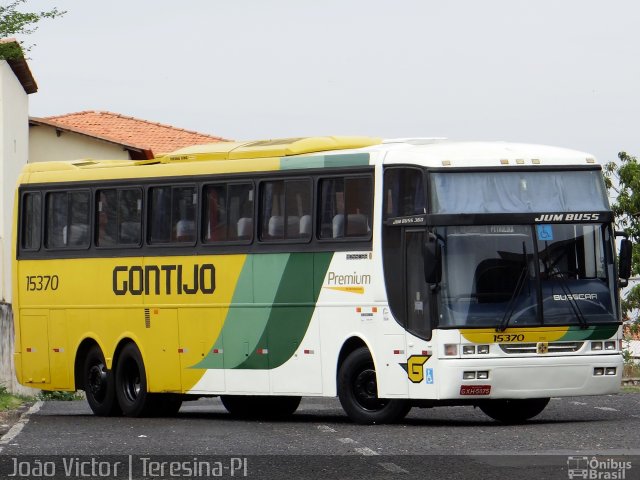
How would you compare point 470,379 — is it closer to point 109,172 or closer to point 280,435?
point 280,435

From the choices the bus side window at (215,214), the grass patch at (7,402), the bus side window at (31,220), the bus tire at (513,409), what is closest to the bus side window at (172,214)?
the bus side window at (215,214)

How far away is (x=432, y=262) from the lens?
1933cm

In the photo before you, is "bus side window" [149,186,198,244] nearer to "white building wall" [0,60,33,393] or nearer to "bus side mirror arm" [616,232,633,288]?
"bus side mirror arm" [616,232,633,288]

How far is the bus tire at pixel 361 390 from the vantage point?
20469 mm

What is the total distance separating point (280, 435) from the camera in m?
19.0

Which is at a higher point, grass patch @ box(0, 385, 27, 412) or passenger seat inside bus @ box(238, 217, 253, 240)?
passenger seat inside bus @ box(238, 217, 253, 240)

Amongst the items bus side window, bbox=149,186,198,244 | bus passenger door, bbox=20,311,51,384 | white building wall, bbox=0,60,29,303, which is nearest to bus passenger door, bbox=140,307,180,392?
bus side window, bbox=149,186,198,244

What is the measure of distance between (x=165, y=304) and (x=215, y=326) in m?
1.08

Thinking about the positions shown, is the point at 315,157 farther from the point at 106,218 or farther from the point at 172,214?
the point at 106,218

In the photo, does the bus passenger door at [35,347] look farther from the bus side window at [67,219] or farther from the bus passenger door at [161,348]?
the bus passenger door at [161,348]

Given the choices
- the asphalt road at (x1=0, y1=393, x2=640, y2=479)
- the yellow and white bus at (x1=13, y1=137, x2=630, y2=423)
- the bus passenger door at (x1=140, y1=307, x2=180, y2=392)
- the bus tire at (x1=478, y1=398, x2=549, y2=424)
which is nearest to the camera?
the asphalt road at (x1=0, y1=393, x2=640, y2=479)

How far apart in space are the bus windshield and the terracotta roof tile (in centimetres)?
4531

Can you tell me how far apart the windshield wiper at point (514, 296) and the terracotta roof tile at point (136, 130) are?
45451 mm

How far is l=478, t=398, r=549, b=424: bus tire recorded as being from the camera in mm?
21281
